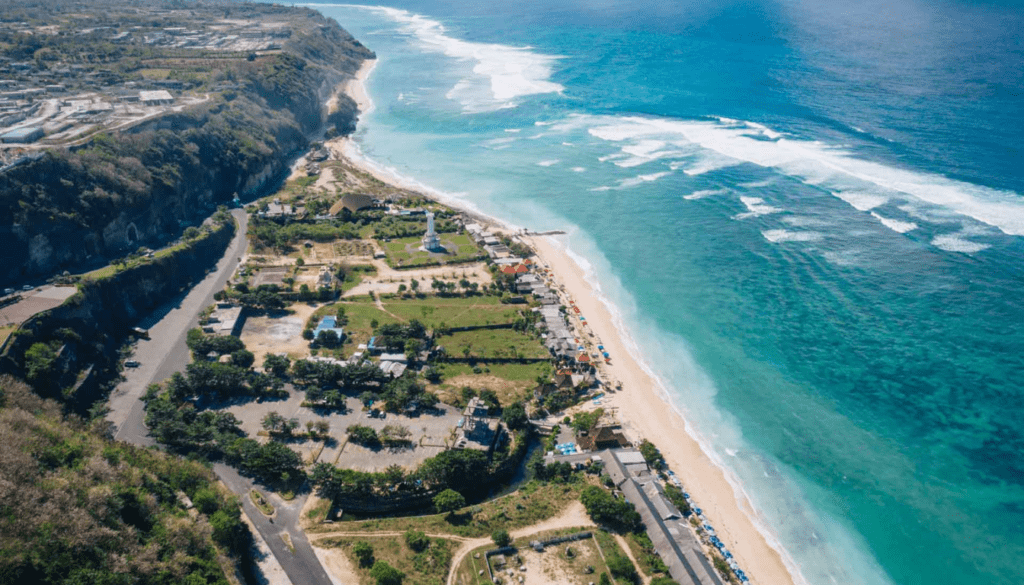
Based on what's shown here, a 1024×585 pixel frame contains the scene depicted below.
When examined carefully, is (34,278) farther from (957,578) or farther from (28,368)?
(957,578)

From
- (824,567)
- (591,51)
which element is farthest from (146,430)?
(591,51)

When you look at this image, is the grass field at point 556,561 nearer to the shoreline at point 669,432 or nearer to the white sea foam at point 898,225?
the shoreline at point 669,432

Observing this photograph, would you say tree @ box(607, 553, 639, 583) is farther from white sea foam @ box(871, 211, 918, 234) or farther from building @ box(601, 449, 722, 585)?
white sea foam @ box(871, 211, 918, 234)

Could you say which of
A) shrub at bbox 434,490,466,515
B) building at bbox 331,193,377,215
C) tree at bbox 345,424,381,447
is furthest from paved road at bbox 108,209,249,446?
shrub at bbox 434,490,466,515

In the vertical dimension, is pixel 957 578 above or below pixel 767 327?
below

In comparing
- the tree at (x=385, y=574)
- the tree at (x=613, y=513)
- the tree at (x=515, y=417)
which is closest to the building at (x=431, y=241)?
the tree at (x=515, y=417)

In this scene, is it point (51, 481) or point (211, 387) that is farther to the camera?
point (211, 387)
